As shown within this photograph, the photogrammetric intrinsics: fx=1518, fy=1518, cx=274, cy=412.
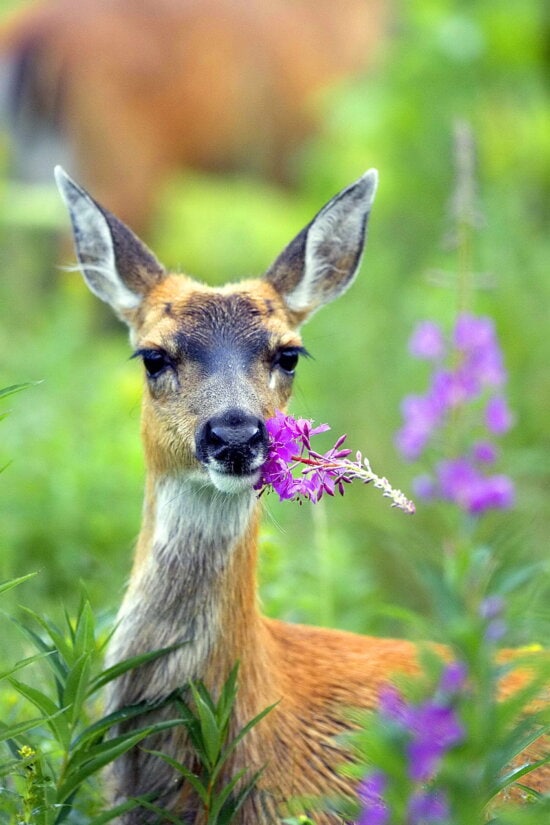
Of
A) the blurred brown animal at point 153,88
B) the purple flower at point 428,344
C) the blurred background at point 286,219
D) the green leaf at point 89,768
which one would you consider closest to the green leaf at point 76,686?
the green leaf at point 89,768

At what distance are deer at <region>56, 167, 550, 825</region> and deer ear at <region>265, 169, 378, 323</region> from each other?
15 cm

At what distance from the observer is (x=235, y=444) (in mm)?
3719

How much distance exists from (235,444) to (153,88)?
7564 mm

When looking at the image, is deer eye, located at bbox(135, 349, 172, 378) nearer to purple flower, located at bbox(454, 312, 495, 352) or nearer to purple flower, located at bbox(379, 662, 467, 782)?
purple flower, located at bbox(454, 312, 495, 352)

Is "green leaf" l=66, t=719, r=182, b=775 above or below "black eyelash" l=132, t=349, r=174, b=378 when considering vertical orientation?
below

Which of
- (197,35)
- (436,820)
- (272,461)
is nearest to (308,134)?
(197,35)

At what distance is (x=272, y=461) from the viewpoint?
3.74 m

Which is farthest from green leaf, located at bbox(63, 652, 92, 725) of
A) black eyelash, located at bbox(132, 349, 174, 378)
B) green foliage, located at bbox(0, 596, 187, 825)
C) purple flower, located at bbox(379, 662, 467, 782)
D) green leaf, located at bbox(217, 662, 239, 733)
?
black eyelash, located at bbox(132, 349, 174, 378)

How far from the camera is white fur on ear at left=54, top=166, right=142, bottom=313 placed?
4641 millimetres

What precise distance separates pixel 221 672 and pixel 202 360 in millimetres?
840

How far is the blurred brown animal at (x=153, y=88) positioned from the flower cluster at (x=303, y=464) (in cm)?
705

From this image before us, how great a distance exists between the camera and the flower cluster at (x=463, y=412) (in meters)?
4.11

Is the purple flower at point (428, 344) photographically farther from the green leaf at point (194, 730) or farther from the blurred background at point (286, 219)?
the green leaf at point (194, 730)

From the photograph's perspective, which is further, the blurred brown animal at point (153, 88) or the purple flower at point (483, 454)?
the blurred brown animal at point (153, 88)
